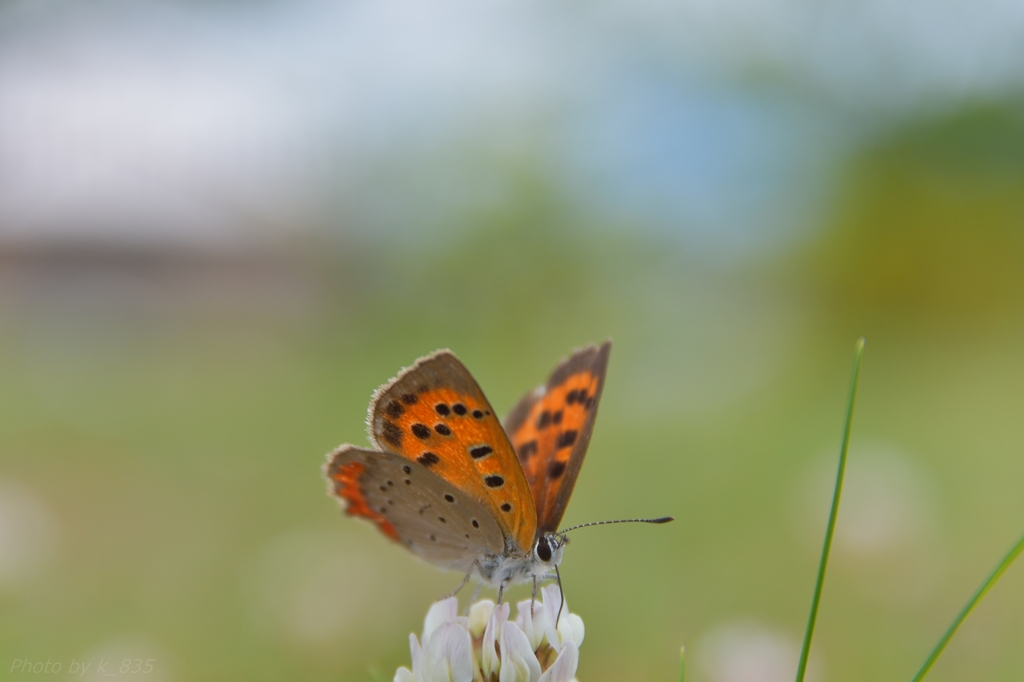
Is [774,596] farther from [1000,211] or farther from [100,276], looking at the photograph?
[100,276]

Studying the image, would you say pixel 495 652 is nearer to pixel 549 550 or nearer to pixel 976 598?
pixel 549 550

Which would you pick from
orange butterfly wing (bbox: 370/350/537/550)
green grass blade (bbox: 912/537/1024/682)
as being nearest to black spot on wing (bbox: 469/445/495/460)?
orange butterfly wing (bbox: 370/350/537/550)

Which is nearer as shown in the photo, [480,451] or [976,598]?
[976,598]

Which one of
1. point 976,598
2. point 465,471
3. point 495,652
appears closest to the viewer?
point 976,598

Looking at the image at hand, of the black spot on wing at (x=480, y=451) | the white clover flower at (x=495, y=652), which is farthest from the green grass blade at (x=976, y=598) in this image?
the black spot on wing at (x=480, y=451)

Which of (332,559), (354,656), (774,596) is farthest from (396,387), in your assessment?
(774,596)

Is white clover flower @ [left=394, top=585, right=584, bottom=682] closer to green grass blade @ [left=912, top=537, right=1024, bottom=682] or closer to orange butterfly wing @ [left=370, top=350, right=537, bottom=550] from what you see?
orange butterfly wing @ [left=370, top=350, right=537, bottom=550]

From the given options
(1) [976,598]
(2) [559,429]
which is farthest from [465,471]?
(1) [976,598]
